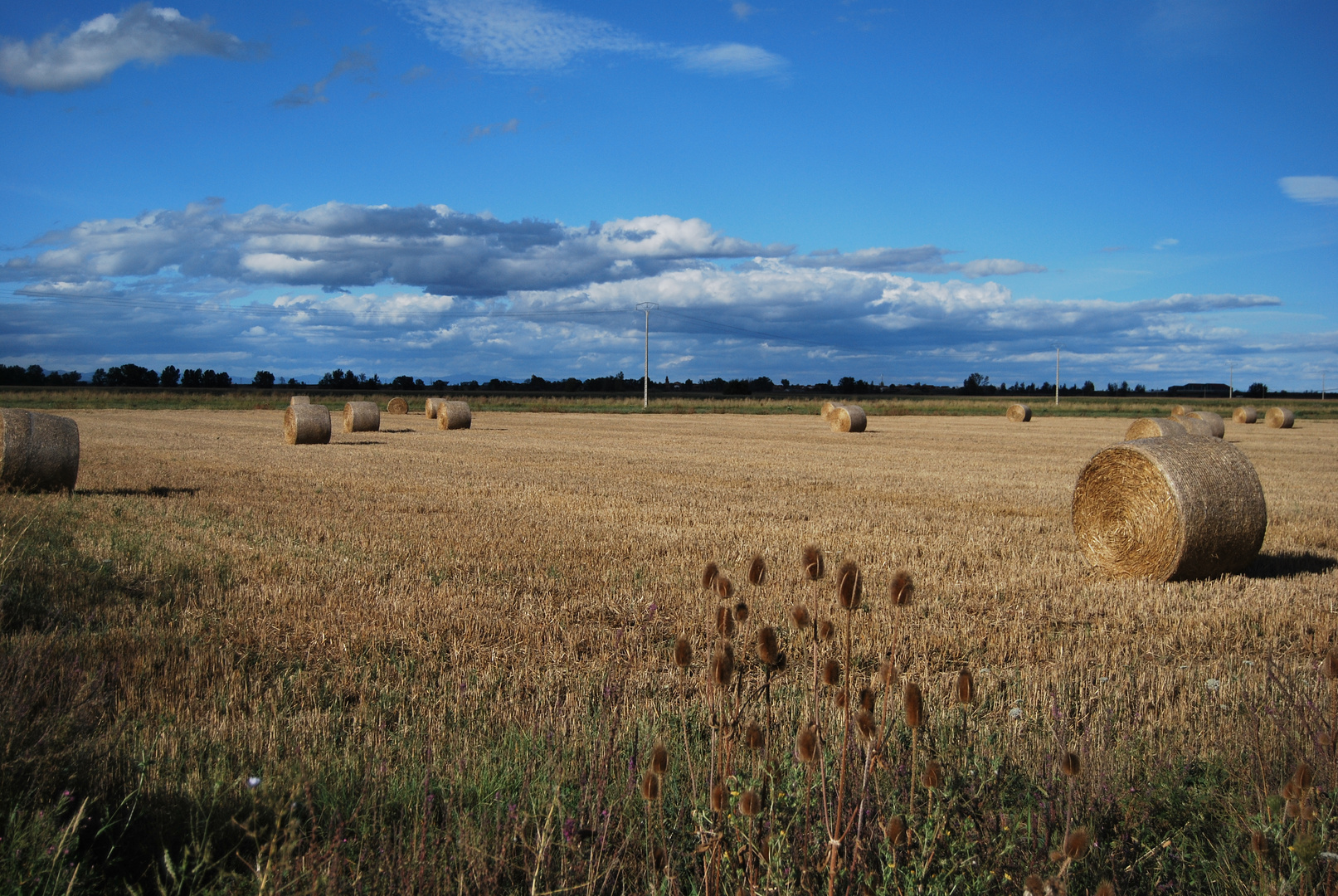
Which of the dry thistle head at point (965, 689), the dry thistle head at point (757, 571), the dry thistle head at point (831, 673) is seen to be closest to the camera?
the dry thistle head at point (965, 689)

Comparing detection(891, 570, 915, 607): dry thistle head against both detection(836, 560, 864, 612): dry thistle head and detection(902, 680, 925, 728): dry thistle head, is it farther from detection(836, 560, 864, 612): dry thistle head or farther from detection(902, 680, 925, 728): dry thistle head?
detection(902, 680, 925, 728): dry thistle head

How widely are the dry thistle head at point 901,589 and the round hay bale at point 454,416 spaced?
115 feet

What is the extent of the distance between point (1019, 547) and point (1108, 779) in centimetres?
743

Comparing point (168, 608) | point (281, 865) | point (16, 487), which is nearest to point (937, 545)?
point (168, 608)

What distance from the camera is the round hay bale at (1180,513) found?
30.7 feet

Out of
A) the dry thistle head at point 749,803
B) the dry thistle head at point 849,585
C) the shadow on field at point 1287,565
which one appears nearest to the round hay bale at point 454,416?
the shadow on field at point 1287,565

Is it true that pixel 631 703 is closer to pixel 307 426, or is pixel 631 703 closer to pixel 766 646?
pixel 766 646

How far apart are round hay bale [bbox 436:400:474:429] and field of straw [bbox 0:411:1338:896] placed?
22.3 m

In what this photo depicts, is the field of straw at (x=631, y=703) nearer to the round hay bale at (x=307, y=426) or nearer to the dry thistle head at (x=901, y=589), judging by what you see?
the dry thistle head at (x=901, y=589)

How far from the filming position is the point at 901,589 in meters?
2.62

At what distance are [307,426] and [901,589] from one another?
26482 mm

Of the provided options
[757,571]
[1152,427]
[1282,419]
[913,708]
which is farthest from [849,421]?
[913,708]

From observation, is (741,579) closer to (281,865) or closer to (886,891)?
(886,891)

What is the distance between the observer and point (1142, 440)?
1044cm
